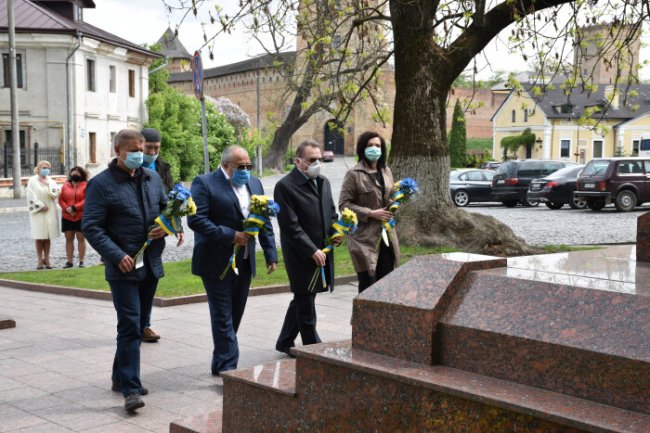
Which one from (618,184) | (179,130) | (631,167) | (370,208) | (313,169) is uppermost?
(179,130)

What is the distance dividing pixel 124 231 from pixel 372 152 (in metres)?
2.54

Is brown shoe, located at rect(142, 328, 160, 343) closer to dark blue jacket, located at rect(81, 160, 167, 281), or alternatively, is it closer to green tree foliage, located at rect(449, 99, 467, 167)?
dark blue jacket, located at rect(81, 160, 167, 281)

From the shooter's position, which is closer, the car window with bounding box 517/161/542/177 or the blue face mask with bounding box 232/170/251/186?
→ the blue face mask with bounding box 232/170/251/186

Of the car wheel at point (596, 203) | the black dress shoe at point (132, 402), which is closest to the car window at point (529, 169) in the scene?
the car wheel at point (596, 203)

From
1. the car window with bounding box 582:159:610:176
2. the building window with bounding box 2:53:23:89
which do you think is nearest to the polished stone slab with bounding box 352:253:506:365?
the car window with bounding box 582:159:610:176

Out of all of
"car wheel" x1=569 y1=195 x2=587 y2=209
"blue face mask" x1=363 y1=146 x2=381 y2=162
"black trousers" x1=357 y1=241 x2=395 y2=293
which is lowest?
"car wheel" x1=569 y1=195 x2=587 y2=209

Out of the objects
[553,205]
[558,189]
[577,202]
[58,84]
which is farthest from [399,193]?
[58,84]

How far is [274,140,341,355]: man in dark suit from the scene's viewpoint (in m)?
7.18

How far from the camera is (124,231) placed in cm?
640

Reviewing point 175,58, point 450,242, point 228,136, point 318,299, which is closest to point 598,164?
point 450,242

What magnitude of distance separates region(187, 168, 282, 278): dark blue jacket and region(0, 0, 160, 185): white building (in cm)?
3334

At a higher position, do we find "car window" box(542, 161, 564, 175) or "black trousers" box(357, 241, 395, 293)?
"car window" box(542, 161, 564, 175)

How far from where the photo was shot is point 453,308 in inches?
170

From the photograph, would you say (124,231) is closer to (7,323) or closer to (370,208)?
(370,208)
